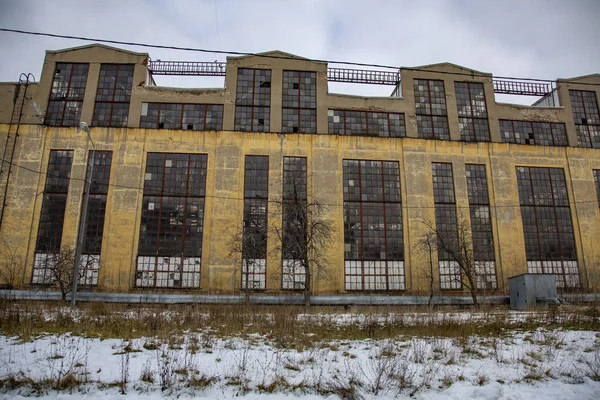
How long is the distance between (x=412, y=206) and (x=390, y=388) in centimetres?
2271

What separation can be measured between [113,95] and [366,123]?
17710mm

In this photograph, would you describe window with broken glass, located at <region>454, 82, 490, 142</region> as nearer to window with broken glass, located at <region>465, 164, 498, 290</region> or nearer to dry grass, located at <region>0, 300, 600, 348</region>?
window with broken glass, located at <region>465, 164, 498, 290</region>

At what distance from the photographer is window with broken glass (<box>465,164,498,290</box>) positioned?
28.5 meters

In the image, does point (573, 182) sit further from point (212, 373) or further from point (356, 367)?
point (212, 373)

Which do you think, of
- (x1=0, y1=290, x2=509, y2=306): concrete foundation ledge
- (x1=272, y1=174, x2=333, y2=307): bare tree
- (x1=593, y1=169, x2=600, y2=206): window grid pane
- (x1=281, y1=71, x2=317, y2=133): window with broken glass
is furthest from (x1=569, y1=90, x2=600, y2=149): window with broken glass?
(x1=272, y1=174, x2=333, y2=307): bare tree

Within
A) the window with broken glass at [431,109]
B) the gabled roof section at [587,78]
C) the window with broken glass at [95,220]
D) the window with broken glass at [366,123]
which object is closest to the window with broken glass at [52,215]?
the window with broken glass at [95,220]

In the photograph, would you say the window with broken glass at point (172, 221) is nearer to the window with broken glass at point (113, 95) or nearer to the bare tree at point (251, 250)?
the bare tree at point (251, 250)

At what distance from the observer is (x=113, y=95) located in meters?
29.9

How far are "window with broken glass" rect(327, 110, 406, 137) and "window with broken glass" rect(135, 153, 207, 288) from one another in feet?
31.2

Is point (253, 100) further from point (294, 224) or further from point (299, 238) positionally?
point (299, 238)

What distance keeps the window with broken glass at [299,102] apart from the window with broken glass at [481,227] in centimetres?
1166

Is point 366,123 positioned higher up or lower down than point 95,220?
higher up

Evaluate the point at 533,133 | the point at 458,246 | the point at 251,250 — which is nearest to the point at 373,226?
the point at 458,246

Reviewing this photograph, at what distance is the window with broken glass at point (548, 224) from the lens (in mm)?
29281
